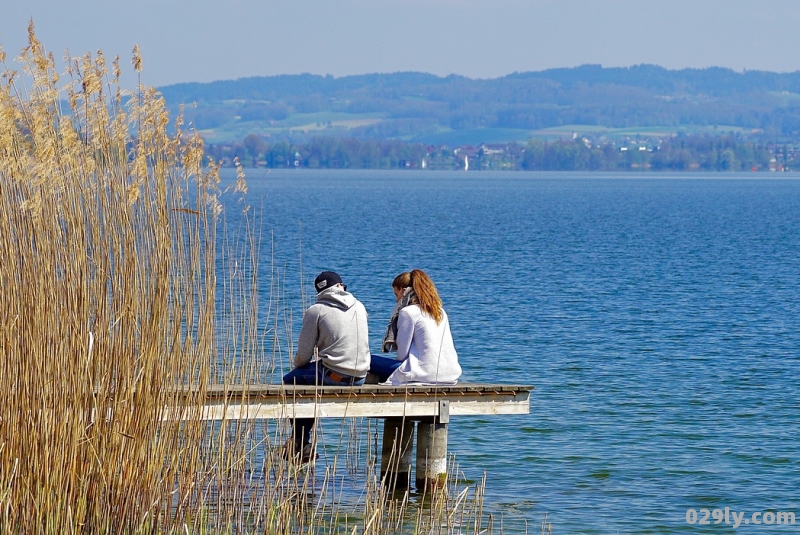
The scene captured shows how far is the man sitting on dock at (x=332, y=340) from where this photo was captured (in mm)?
8461

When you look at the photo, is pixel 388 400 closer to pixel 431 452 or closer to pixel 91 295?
pixel 431 452

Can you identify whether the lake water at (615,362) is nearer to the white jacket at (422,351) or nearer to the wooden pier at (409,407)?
the wooden pier at (409,407)

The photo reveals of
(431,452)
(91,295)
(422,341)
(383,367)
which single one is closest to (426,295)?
(422,341)

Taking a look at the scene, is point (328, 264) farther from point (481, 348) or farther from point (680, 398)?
point (680, 398)

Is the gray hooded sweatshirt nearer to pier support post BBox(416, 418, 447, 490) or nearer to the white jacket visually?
the white jacket

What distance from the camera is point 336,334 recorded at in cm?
848

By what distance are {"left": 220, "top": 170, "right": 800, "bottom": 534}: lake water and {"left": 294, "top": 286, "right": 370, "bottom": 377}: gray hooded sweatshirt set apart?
4.41 feet

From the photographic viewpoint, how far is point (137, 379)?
523cm

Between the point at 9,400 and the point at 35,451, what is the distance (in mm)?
243

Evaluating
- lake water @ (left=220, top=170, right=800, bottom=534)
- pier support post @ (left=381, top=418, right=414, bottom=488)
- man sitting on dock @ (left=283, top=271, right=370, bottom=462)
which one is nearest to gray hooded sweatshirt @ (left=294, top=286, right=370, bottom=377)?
man sitting on dock @ (left=283, top=271, right=370, bottom=462)

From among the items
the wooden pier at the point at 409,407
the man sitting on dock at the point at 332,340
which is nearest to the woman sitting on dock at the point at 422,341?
the wooden pier at the point at 409,407

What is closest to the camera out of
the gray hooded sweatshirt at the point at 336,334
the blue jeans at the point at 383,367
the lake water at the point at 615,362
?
the gray hooded sweatshirt at the point at 336,334

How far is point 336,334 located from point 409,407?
717 mm

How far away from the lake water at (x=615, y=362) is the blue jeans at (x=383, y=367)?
1355mm
